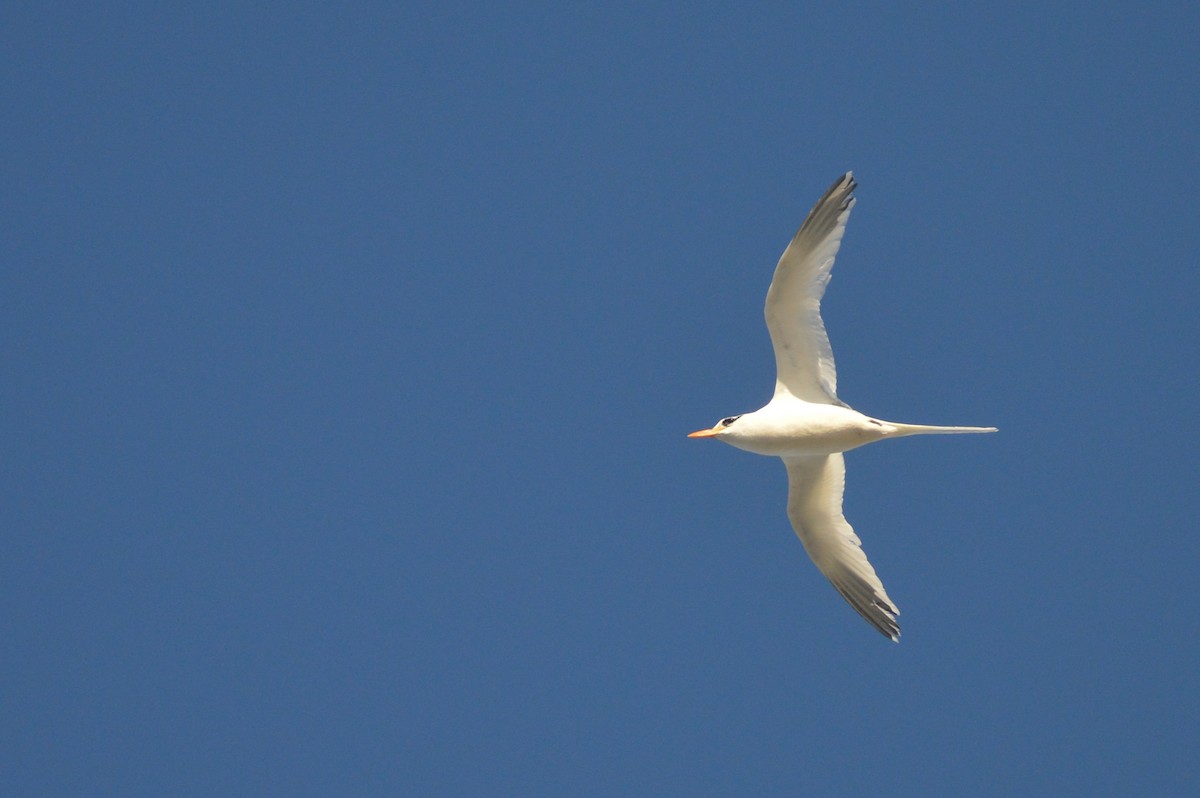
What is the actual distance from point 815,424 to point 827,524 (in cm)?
164

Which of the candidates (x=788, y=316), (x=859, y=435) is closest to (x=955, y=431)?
(x=859, y=435)

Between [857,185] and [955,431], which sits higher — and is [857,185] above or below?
above

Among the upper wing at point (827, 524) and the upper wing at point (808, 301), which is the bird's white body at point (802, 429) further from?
the upper wing at point (827, 524)

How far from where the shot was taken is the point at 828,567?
626 inches

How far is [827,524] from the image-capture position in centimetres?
1588

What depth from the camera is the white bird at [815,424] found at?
47.1 ft

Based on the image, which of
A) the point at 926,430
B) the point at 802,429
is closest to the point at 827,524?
the point at 802,429

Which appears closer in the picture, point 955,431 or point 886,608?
point 955,431

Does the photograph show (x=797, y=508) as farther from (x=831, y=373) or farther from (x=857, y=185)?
(x=857, y=185)

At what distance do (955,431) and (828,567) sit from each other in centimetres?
281

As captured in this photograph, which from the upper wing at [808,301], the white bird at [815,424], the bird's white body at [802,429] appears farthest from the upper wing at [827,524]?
the upper wing at [808,301]

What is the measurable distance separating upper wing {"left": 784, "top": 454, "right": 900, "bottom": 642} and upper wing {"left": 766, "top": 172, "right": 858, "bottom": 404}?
104 cm

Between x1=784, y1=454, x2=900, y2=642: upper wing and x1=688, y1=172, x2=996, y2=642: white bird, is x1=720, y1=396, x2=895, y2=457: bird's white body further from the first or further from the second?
x1=784, y1=454, x2=900, y2=642: upper wing

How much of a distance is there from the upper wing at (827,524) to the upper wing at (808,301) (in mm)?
1039
